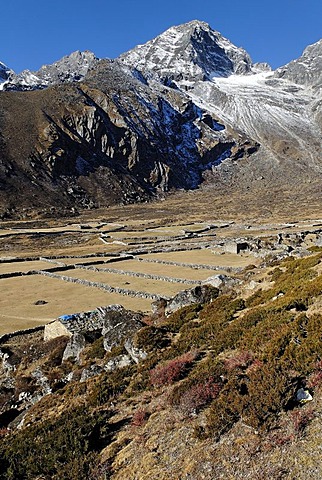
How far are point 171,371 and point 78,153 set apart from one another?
151314mm

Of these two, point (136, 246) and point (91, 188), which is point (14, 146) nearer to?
point (91, 188)

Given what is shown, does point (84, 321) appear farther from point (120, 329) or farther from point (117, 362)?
point (117, 362)

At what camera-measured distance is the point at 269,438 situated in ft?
24.2

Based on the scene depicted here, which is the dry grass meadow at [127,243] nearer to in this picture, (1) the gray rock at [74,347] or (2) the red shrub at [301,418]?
(1) the gray rock at [74,347]

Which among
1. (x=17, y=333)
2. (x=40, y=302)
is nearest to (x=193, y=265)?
(x=40, y=302)

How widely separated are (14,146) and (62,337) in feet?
425

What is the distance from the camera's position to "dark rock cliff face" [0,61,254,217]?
12744 cm

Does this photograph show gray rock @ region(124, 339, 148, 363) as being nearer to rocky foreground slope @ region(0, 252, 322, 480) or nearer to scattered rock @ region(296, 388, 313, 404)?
rocky foreground slope @ region(0, 252, 322, 480)

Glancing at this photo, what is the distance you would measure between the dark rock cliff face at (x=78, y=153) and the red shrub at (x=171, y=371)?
347 feet

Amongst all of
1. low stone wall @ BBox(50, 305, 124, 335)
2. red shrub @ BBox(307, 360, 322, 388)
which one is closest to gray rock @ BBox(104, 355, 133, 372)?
low stone wall @ BBox(50, 305, 124, 335)

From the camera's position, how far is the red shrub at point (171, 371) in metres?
11.6

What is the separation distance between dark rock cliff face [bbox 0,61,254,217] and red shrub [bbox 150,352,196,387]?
347ft

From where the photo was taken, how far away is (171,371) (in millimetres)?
11805

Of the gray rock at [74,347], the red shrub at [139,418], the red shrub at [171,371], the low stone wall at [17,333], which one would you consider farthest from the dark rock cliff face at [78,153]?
the red shrub at [139,418]
